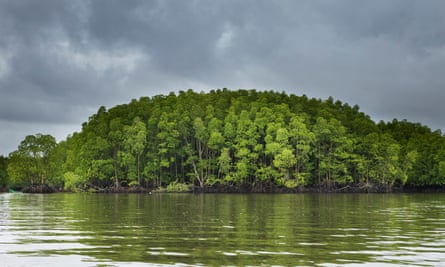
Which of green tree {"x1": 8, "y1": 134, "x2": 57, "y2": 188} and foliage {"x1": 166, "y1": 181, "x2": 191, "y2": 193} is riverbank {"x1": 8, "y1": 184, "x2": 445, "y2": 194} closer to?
foliage {"x1": 166, "y1": 181, "x2": 191, "y2": 193}

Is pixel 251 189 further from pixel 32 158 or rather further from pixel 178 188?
pixel 32 158

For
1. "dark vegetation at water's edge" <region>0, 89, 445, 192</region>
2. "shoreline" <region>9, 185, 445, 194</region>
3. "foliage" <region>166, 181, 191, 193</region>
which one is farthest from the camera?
Answer: "dark vegetation at water's edge" <region>0, 89, 445, 192</region>

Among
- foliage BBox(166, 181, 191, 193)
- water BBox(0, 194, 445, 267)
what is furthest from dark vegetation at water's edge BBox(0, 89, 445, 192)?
water BBox(0, 194, 445, 267)

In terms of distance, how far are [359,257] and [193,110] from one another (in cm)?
11235

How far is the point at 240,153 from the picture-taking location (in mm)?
116250

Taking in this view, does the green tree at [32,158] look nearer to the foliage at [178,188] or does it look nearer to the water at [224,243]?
the foliage at [178,188]

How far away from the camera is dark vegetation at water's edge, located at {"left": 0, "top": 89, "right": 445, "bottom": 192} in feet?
380

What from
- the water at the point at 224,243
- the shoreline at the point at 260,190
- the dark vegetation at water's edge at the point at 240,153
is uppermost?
the dark vegetation at water's edge at the point at 240,153

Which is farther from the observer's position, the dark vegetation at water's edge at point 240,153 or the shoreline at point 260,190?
the dark vegetation at water's edge at point 240,153

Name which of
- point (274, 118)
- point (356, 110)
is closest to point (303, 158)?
point (274, 118)

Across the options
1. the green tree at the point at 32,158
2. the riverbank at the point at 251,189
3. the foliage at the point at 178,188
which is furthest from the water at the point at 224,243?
the green tree at the point at 32,158

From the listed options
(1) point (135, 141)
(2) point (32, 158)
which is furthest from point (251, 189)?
(2) point (32, 158)

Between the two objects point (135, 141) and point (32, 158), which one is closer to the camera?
point (135, 141)

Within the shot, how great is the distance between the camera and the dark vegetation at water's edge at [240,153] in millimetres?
115938
